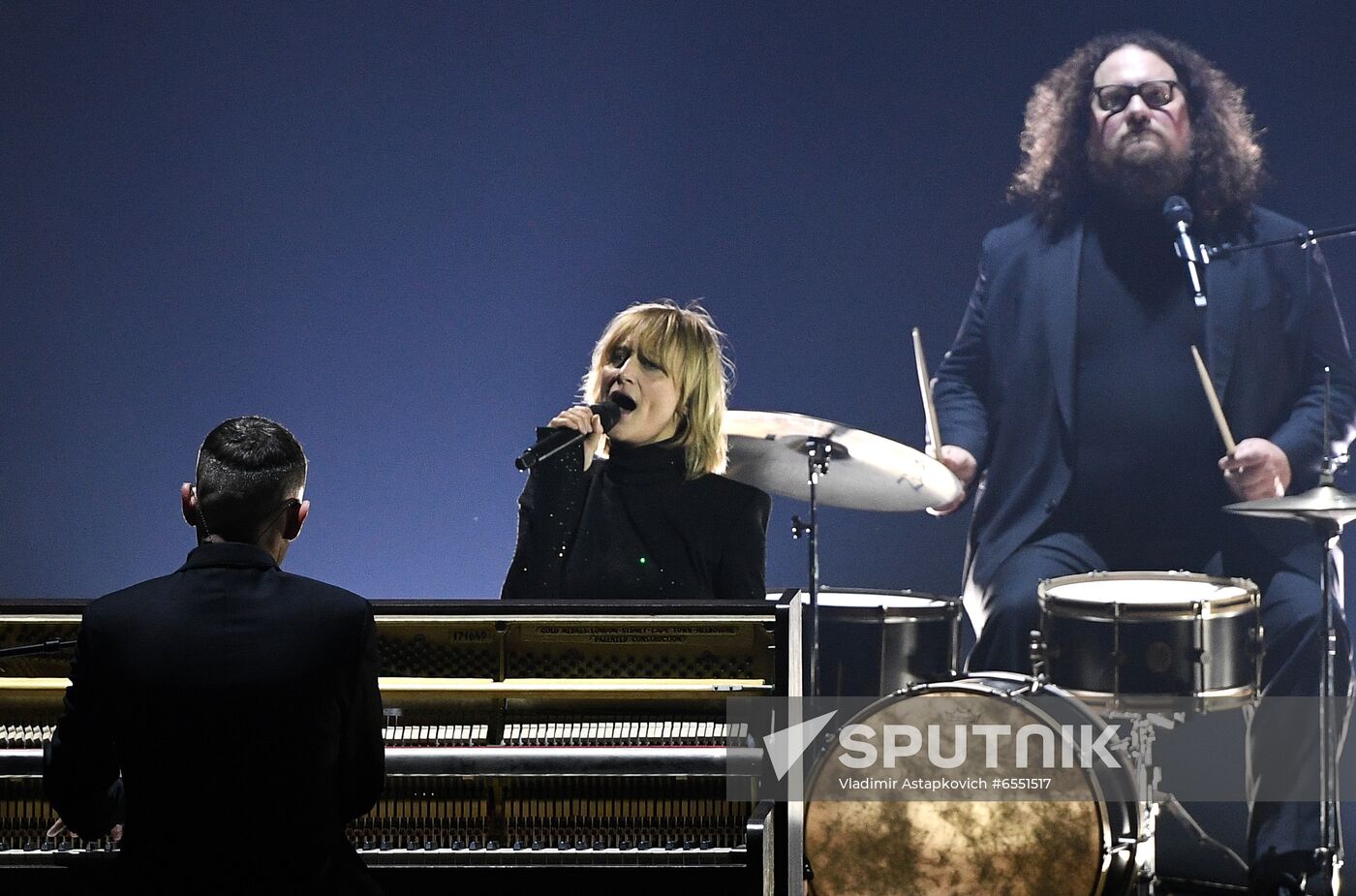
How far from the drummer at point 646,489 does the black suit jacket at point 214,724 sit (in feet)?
10.6

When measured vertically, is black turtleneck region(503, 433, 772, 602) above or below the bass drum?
above

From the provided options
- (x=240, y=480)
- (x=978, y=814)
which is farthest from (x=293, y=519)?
(x=978, y=814)

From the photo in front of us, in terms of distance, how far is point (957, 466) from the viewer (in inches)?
219

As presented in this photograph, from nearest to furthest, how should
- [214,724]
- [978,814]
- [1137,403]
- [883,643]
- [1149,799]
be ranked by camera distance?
1. [214,724]
2. [978,814]
3. [1149,799]
4. [883,643]
5. [1137,403]

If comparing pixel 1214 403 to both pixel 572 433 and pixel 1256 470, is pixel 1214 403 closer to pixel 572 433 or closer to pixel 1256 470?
pixel 1256 470

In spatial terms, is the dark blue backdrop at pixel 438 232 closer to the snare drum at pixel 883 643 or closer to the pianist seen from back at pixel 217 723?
the snare drum at pixel 883 643

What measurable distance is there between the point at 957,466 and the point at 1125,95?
1.54m

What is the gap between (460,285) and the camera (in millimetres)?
5836

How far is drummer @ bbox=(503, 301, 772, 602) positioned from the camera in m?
5.39

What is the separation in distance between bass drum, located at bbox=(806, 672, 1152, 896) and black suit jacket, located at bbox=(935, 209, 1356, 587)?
4.12 feet

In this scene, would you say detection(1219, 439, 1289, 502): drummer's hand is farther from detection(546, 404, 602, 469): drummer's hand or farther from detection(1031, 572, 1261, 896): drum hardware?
detection(546, 404, 602, 469): drummer's hand

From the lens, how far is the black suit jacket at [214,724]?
2.01m

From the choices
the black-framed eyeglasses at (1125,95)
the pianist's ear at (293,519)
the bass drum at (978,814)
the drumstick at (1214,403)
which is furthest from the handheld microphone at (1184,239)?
the pianist's ear at (293,519)

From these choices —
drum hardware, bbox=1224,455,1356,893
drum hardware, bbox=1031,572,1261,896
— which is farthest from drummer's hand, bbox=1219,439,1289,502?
drum hardware, bbox=1031,572,1261,896
